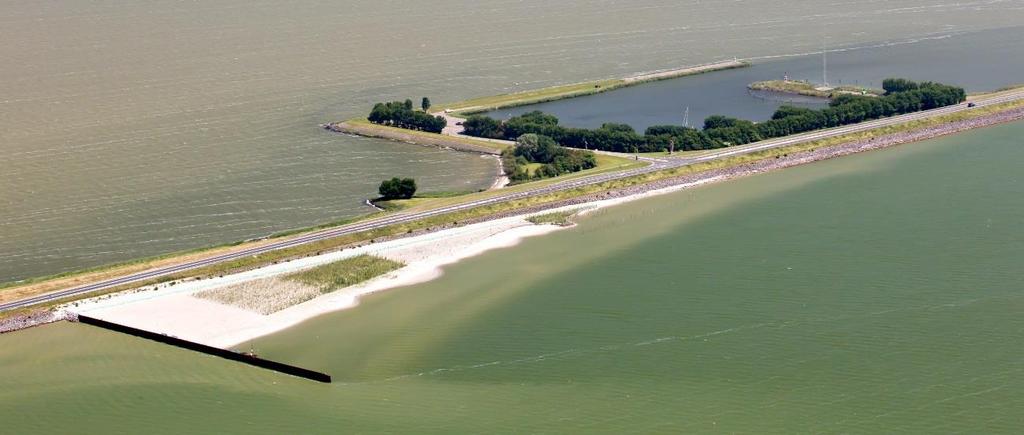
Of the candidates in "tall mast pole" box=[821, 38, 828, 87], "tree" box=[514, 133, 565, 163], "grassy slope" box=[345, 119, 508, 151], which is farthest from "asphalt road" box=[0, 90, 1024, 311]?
"tall mast pole" box=[821, 38, 828, 87]

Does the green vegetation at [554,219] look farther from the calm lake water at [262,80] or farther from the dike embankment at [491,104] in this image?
the dike embankment at [491,104]

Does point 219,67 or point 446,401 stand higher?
point 219,67

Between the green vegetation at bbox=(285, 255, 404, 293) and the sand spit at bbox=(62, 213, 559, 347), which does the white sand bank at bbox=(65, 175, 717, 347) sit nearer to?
the sand spit at bbox=(62, 213, 559, 347)

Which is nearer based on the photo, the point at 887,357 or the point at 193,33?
the point at 887,357

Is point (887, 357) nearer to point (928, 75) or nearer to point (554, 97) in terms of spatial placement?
point (554, 97)

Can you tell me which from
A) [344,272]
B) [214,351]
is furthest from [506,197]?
[214,351]

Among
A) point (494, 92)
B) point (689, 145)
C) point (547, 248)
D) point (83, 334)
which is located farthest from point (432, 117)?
point (83, 334)

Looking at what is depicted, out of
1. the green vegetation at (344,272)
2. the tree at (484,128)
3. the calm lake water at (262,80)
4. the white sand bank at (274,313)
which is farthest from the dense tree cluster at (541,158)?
the green vegetation at (344,272)
